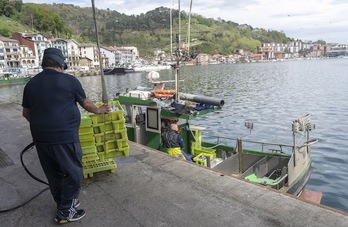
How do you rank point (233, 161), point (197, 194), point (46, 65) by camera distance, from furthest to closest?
point (233, 161), point (197, 194), point (46, 65)

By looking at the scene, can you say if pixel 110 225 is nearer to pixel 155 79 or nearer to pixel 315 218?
pixel 315 218

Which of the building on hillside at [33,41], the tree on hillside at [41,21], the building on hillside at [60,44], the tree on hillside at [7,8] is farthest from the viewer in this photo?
the tree on hillside at [41,21]

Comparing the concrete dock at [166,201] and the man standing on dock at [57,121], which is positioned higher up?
the man standing on dock at [57,121]

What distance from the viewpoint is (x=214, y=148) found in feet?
32.5

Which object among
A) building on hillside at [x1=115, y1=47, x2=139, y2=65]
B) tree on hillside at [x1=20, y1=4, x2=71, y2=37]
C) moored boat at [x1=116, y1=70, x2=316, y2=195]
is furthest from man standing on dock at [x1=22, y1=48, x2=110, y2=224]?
tree on hillside at [x1=20, y1=4, x2=71, y2=37]

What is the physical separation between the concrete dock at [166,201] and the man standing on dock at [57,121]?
1.89 feet

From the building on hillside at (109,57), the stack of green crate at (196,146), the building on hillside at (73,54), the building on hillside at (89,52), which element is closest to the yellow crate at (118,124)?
the stack of green crate at (196,146)

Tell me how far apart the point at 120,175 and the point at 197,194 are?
1590mm

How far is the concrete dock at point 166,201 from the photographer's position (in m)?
3.75

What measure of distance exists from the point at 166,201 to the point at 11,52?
321ft

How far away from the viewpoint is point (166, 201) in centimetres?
427

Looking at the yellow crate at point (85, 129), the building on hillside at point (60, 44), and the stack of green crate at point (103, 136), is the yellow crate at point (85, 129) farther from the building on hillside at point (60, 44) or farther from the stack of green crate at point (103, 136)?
the building on hillside at point (60, 44)

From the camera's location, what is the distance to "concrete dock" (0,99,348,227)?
3.75 meters


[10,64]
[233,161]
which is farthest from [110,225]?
[10,64]
